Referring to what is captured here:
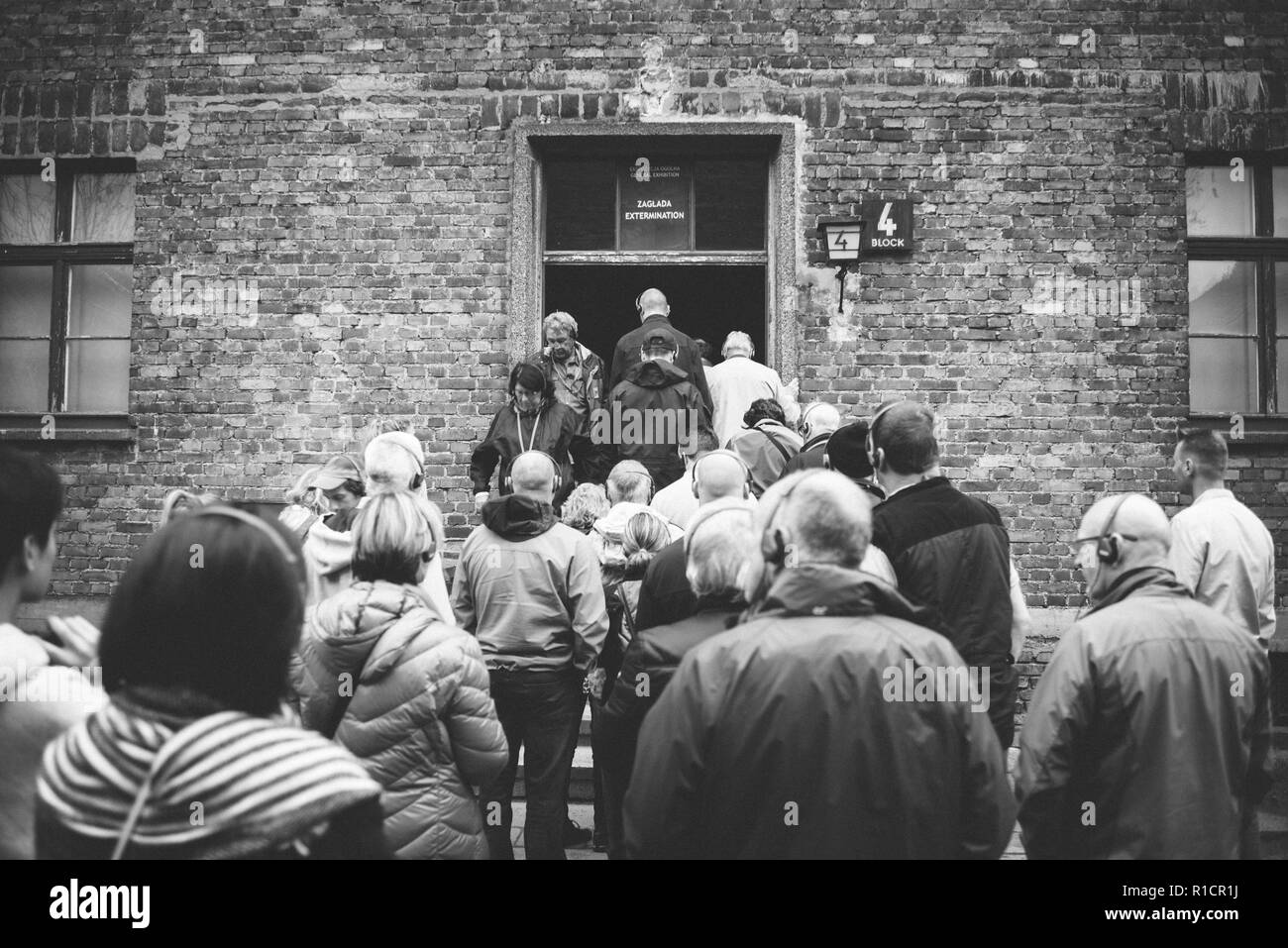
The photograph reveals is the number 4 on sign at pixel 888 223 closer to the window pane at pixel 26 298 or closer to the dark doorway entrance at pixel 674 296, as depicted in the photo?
the dark doorway entrance at pixel 674 296

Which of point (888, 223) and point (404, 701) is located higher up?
point (888, 223)

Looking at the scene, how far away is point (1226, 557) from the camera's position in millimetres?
5348

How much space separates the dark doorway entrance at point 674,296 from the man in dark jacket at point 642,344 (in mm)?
1253

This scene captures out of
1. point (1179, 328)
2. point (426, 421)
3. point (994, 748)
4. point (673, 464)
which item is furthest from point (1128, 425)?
point (994, 748)

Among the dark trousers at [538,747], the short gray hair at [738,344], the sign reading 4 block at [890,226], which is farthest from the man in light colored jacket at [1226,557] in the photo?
the sign reading 4 block at [890,226]

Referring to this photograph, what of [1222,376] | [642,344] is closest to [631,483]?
[642,344]

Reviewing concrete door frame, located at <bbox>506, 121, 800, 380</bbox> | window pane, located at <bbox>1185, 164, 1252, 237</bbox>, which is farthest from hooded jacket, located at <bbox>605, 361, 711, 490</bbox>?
window pane, located at <bbox>1185, 164, 1252, 237</bbox>

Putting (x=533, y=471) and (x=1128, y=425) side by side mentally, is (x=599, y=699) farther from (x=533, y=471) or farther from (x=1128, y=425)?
(x=1128, y=425)

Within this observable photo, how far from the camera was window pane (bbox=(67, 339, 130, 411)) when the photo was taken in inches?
356

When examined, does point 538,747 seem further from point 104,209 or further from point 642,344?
point 104,209

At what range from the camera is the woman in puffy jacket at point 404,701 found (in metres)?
3.60

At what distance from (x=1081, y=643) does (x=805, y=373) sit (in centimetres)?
554

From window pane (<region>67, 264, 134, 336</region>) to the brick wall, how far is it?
1.49 ft

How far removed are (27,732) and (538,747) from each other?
2.82 m
